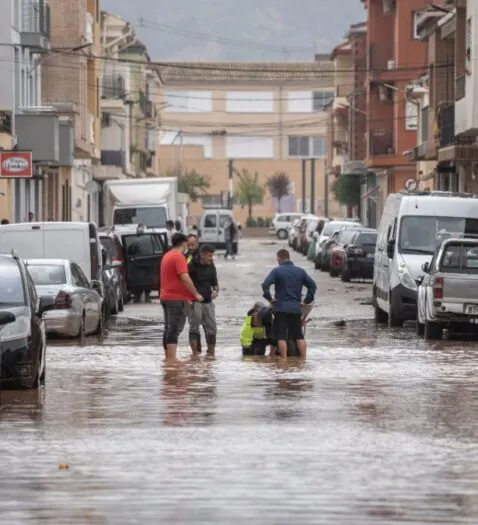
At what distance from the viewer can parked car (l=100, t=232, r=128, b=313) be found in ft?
131

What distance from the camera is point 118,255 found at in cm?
4212

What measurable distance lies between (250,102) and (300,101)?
4.07 meters

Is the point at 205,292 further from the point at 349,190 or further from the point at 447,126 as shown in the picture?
the point at 349,190

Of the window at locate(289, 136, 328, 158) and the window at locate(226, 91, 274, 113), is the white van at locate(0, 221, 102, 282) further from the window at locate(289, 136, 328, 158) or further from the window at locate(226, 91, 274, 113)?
the window at locate(289, 136, 328, 158)

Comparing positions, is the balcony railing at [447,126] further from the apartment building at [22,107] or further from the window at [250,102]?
the window at [250,102]

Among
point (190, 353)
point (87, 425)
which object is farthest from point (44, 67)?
point (87, 425)

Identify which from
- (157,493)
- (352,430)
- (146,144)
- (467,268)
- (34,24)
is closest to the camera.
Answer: (157,493)

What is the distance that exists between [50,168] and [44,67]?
22.1ft

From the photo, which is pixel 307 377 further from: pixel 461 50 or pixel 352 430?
pixel 461 50

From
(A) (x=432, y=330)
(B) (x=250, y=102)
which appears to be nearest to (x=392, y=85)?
(A) (x=432, y=330)

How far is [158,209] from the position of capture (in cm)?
6341

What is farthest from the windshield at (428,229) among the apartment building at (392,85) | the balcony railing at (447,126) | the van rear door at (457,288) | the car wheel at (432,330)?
the apartment building at (392,85)

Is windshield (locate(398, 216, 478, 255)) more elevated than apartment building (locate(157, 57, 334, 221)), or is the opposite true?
apartment building (locate(157, 57, 334, 221))

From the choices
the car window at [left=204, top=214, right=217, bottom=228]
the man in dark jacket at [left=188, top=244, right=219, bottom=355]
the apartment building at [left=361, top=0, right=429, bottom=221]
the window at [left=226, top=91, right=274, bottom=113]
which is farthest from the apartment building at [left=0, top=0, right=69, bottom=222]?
the window at [left=226, top=91, right=274, bottom=113]
